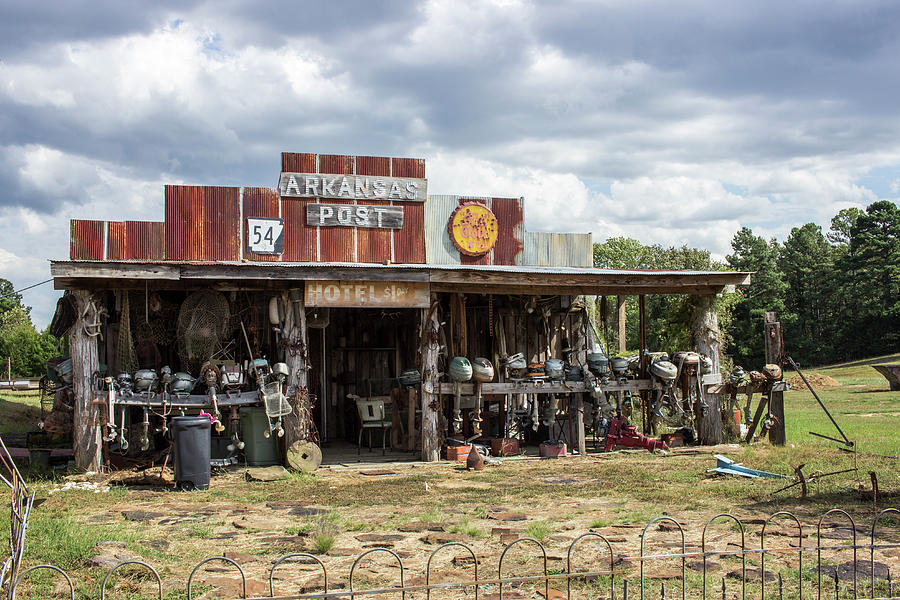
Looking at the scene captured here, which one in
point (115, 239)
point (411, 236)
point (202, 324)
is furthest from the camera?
point (411, 236)

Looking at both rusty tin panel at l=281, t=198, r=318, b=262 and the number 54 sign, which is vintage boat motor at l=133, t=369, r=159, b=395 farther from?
rusty tin panel at l=281, t=198, r=318, b=262

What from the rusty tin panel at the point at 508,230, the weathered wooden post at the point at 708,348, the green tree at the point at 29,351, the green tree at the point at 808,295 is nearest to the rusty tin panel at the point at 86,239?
the rusty tin panel at the point at 508,230

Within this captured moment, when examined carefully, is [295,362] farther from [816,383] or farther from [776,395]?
[816,383]

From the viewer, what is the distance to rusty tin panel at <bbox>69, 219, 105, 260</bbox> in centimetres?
1634

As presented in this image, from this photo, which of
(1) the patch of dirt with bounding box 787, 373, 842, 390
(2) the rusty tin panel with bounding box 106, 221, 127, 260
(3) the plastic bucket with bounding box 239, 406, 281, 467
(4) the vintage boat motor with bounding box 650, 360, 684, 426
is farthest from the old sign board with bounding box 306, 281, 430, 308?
(1) the patch of dirt with bounding box 787, 373, 842, 390

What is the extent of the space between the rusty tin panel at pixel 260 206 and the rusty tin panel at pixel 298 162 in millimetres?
602

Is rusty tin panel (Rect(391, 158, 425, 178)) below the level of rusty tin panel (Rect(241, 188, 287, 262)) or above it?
above

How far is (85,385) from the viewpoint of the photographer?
13.1 m

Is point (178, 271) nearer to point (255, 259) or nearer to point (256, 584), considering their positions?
point (255, 259)

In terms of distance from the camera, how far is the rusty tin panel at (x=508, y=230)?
19.0 m

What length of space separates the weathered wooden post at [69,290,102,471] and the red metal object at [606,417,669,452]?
925cm

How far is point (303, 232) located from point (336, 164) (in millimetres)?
1671

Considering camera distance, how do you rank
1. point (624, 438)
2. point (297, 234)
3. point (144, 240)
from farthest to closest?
point (297, 234) < point (144, 240) < point (624, 438)

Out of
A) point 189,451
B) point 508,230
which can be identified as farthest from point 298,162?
point 189,451
